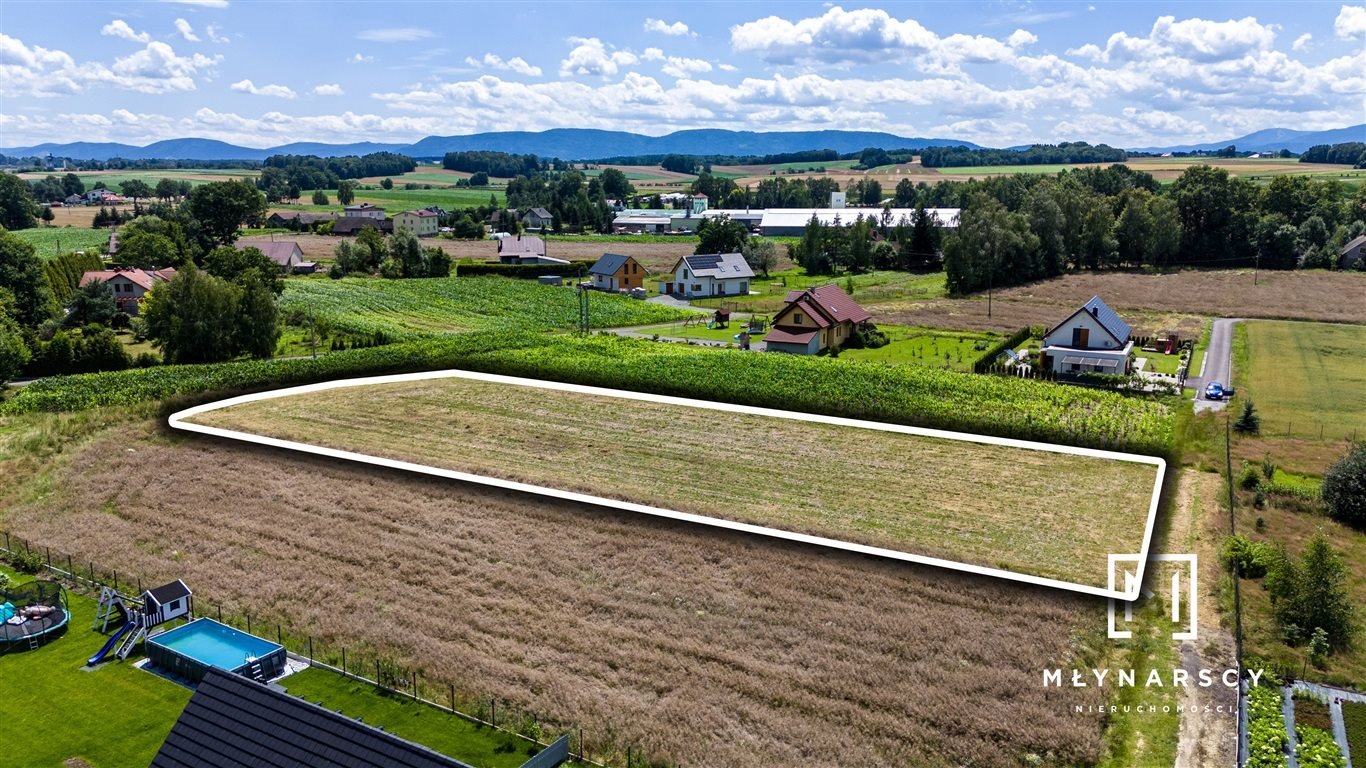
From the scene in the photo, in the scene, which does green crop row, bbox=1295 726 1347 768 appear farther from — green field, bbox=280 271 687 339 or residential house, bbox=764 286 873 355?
green field, bbox=280 271 687 339

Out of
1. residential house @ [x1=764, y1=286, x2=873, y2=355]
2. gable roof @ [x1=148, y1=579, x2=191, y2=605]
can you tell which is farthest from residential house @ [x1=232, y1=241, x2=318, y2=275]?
gable roof @ [x1=148, y1=579, x2=191, y2=605]

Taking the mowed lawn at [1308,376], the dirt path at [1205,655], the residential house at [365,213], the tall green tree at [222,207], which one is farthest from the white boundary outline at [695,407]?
the residential house at [365,213]

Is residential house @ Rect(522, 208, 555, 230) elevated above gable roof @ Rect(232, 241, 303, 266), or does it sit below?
above

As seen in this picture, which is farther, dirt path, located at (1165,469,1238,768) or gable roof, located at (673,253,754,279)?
gable roof, located at (673,253,754,279)

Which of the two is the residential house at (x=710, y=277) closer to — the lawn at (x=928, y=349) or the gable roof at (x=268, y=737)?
the lawn at (x=928, y=349)

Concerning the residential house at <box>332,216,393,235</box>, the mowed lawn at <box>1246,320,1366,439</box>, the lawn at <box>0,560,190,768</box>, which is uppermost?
the residential house at <box>332,216,393,235</box>

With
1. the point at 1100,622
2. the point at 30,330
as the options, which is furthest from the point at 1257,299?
the point at 30,330
